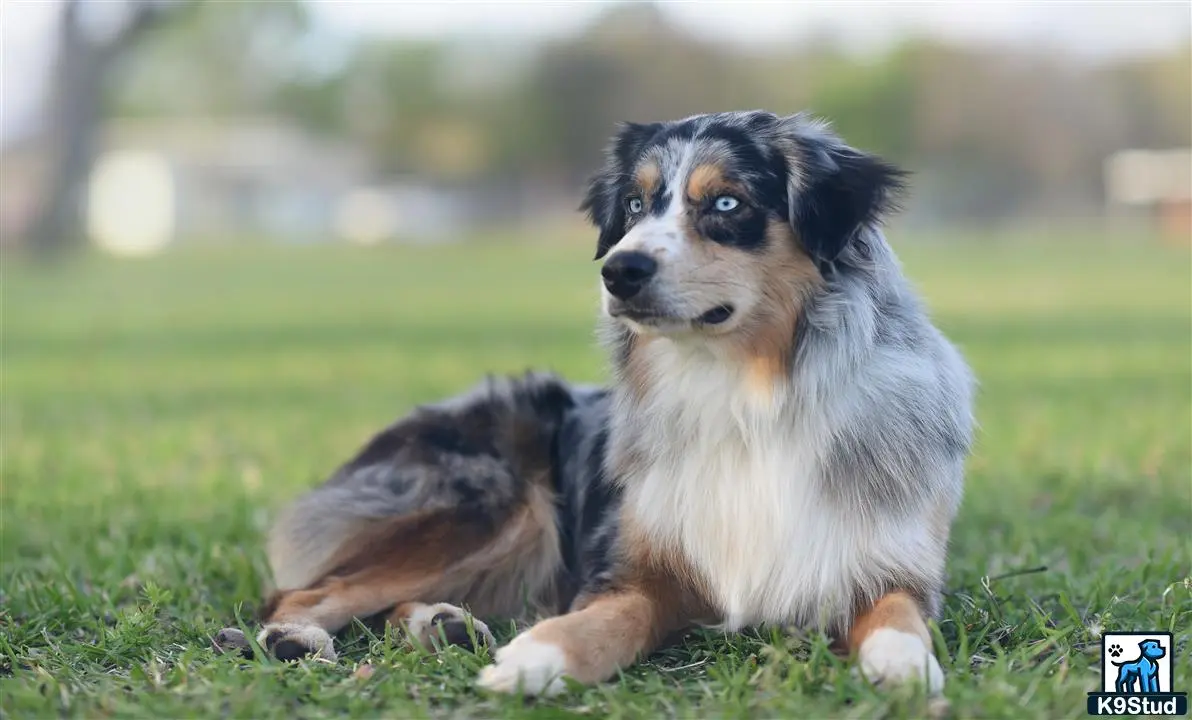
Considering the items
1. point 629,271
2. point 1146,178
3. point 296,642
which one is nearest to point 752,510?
point 629,271

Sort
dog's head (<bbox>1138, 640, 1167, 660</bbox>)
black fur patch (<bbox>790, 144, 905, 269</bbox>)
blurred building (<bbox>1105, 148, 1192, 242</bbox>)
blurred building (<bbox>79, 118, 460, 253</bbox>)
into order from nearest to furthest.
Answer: dog's head (<bbox>1138, 640, 1167, 660</bbox>) → black fur patch (<bbox>790, 144, 905, 269</bbox>) → blurred building (<bbox>1105, 148, 1192, 242</bbox>) → blurred building (<bbox>79, 118, 460, 253</bbox>)

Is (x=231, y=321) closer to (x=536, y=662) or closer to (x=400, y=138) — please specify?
(x=536, y=662)

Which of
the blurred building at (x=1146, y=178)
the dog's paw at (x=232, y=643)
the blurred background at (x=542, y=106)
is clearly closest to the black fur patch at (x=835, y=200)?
the dog's paw at (x=232, y=643)

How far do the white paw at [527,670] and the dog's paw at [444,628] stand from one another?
450 millimetres

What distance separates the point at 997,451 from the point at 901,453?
15.9ft

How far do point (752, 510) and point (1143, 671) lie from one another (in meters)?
1.30

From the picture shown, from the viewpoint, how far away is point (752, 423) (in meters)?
4.36

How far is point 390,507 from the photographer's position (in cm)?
502

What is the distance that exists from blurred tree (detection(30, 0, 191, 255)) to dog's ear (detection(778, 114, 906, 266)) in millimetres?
35313

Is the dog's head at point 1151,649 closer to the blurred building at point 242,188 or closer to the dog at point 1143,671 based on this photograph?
the dog at point 1143,671

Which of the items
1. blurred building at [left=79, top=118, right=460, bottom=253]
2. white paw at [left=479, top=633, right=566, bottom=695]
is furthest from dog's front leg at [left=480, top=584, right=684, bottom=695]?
blurred building at [left=79, top=118, right=460, bottom=253]

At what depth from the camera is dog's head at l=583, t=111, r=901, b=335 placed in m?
4.14

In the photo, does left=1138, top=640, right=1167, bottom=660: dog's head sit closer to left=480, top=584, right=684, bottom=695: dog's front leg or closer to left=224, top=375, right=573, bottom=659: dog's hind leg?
left=480, top=584, right=684, bottom=695: dog's front leg

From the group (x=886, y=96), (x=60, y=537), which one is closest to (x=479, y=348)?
(x=60, y=537)
